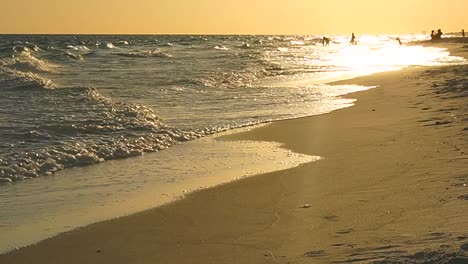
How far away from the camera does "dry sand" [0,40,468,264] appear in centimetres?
514

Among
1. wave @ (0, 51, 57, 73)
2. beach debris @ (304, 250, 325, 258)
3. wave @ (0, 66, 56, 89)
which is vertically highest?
beach debris @ (304, 250, 325, 258)

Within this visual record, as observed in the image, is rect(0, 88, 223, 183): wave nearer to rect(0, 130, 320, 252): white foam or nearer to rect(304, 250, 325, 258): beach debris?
rect(0, 130, 320, 252): white foam

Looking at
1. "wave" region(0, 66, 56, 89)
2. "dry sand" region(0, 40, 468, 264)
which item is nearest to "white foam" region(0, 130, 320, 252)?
"dry sand" region(0, 40, 468, 264)

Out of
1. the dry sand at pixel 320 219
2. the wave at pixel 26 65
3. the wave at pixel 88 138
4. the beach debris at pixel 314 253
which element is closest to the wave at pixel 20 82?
the wave at pixel 88 138

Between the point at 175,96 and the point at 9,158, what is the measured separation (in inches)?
426

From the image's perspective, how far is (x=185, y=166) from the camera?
9.76 meters

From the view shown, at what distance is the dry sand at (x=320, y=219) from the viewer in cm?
514

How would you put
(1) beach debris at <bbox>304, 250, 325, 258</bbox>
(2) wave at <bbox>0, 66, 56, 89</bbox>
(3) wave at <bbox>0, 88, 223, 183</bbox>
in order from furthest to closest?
1. (2) wave at <bbox>0, 66, 56, 89</bbox>
2. (3) wave at <bbox>0, 88, 223, 183</bbox>
3. (1) beach debris at <bbox>304, 250, 325, 258</bbox>

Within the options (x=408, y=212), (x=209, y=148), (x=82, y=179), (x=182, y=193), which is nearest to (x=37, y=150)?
(x=82, y=179)

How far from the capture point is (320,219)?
20.4ft

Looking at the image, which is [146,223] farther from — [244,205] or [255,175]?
[255,175]

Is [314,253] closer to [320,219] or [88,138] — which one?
[320,219]

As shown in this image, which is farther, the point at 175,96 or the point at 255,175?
the point at 175,96

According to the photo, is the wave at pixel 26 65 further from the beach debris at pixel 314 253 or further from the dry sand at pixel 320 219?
the beach debris at pixel 314 253
